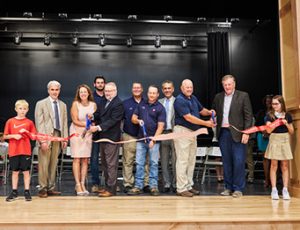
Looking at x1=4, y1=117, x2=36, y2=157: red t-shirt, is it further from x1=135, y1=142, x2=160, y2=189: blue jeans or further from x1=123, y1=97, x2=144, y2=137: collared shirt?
x1=135, y1=142, x2=160, y2=189: blue jeans

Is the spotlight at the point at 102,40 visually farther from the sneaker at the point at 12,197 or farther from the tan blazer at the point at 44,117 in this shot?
the sneaker at the point at 12,197

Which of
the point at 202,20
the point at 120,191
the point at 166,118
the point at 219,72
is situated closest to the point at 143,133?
the point at 166,118

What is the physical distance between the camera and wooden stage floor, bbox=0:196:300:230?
3.04 m

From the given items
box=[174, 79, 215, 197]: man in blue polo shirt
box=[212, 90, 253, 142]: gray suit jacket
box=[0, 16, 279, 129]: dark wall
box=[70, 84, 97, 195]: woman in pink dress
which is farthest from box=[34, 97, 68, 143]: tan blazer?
box=[0, 16, 279, 129]: dark wall

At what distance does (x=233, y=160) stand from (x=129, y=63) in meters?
5.74

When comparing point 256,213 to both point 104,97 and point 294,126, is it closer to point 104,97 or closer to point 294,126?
point 294,126

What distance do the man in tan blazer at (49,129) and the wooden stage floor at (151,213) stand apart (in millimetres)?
332

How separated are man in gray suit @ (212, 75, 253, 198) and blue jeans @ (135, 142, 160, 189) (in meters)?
0.87

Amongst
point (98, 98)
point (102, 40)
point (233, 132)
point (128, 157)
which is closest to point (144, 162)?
point (128, 157)

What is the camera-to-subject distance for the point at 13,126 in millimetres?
4199

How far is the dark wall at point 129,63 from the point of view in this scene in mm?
9336

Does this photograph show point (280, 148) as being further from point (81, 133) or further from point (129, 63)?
point (129, 63)

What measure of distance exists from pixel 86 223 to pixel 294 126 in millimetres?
2840

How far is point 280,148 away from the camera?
4215 millimetres
